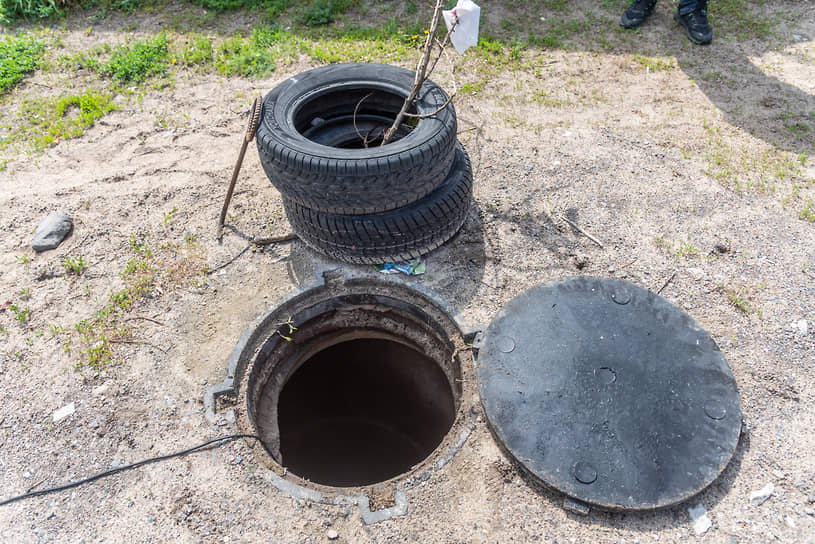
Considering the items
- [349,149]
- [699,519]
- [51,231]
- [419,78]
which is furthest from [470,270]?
[51,231]

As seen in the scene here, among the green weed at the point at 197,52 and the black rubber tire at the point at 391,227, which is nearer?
the black rubber tire at the point at 391,227

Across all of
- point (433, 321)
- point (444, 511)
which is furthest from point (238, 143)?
point (444, 511)

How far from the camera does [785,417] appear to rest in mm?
2914

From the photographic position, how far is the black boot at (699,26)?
5.74 meters

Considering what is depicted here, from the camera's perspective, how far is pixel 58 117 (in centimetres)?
520

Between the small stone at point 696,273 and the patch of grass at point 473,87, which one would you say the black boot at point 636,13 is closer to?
the patch of grass at point 473,87

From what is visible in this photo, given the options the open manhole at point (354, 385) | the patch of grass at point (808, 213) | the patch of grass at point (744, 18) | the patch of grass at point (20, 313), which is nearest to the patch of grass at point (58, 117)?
the patch of grass at point (20, 313)

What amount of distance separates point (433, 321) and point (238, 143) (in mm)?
2690

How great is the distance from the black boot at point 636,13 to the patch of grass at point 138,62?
5.29 meters

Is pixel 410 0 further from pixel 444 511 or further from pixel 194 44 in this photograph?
pixel 444 511

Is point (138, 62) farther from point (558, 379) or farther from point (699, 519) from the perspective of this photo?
point (699, 519)

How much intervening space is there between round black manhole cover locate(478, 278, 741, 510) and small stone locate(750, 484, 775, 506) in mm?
234

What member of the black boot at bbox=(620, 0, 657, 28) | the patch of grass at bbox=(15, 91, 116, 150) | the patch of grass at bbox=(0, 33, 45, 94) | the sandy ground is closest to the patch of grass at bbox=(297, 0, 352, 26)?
the sandy ground

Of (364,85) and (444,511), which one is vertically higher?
(364,85)
